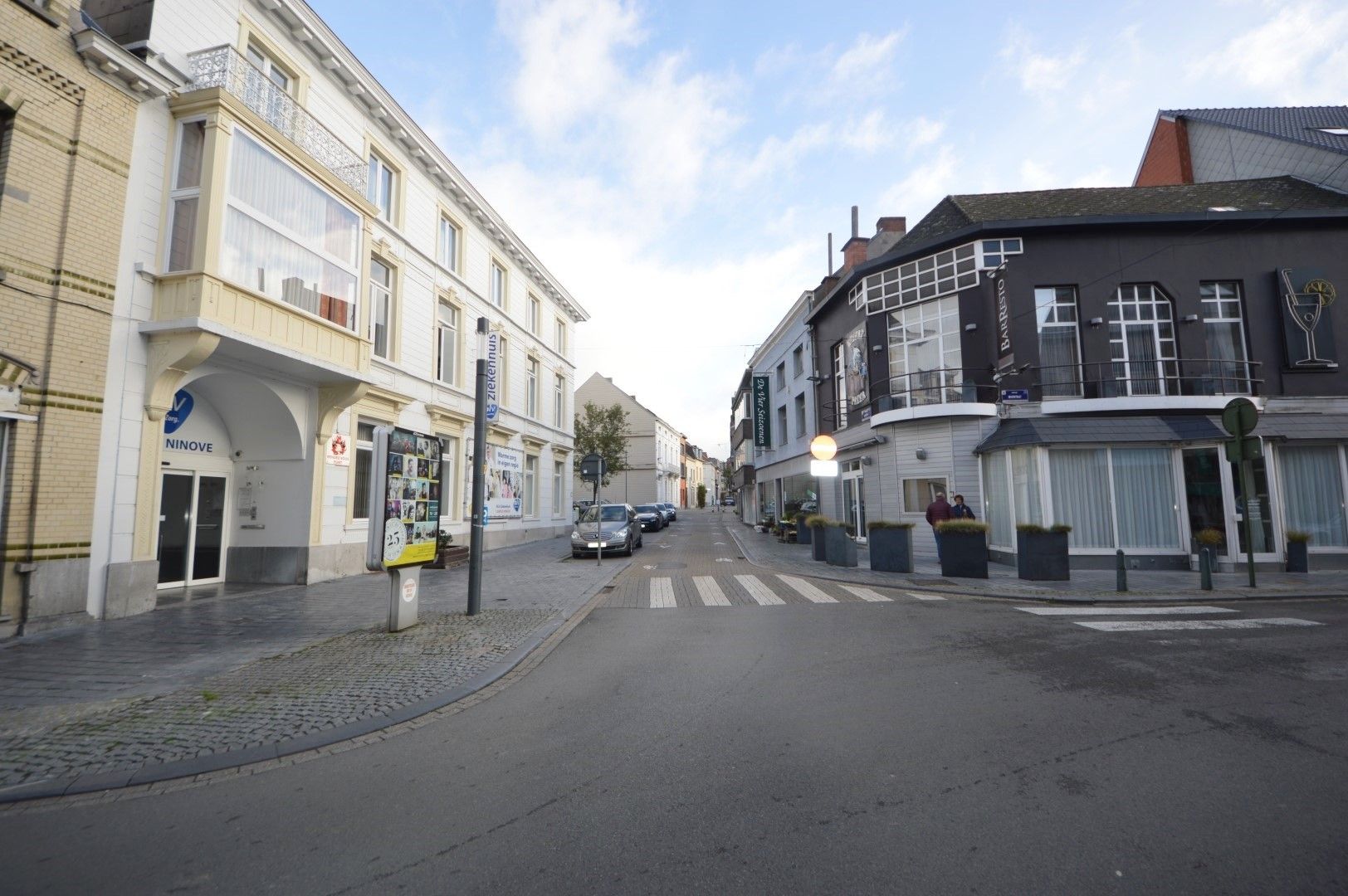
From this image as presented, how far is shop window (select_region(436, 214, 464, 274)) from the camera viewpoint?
18.2 m

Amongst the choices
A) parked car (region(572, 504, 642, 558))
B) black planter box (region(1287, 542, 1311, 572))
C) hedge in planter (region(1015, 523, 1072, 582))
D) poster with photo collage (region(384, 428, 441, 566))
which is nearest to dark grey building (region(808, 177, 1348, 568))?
black planter box (region(1287, 542, 1311, 572))

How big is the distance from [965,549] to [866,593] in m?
3.03

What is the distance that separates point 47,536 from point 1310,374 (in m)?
24.9

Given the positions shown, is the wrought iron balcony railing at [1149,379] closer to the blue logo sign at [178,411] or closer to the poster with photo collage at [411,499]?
the poster with photo collage at [411,499]

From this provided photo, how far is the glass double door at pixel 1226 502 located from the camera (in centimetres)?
1387

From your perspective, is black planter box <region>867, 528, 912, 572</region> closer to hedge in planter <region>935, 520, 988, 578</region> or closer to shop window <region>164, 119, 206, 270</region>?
hedge in planter <region>935, 520, 988, 578</region>

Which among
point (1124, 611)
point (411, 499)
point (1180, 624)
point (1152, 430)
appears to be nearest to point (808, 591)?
point (1124, 611)

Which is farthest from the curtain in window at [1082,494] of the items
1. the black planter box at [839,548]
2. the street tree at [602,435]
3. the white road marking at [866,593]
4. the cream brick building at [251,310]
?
the street tree at [602,435]

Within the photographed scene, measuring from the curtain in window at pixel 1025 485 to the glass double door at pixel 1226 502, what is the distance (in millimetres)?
3188

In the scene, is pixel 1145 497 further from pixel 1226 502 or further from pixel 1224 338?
pixel 1224 338

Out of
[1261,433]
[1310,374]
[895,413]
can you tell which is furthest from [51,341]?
[1310,374]

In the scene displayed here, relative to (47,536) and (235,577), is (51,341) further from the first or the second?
(235,577)

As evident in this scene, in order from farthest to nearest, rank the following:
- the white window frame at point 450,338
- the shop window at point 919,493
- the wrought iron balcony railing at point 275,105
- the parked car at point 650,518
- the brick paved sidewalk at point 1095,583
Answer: the parked car at point 650,518 < the white window frame at point 450,338 < the shop window at point 919,493 < the brick paved sidewalk at point 1095,583 < the wrought iron balcony railing at point 275,105

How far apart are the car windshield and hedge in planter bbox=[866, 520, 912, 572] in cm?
834
